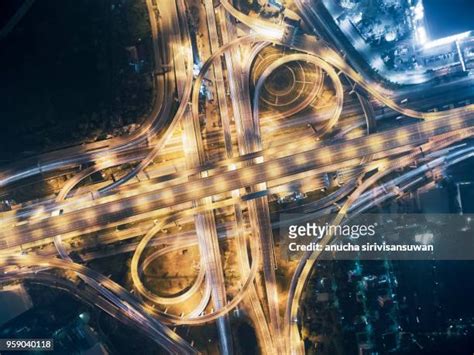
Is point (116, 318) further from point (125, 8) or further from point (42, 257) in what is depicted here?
point (125, 8)

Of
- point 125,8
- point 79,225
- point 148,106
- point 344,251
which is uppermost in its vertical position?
point 125,8

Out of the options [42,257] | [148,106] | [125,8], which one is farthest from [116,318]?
[125,8]

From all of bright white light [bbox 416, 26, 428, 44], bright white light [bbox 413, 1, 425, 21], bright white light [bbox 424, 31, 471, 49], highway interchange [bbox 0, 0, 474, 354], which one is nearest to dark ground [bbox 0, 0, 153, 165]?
highway interchange [bbox 0, 0, 474, 354]

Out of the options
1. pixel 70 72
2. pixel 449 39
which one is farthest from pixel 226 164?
pixel 449 39

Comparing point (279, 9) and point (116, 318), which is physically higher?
point (279, 9)

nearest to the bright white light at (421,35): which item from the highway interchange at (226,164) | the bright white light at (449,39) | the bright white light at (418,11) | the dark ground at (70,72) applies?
the bright white light at (449,39)

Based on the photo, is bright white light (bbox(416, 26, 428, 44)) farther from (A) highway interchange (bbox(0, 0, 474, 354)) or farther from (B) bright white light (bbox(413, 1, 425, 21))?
(A) highway interchange (bbox(0, 0, 474, 354))

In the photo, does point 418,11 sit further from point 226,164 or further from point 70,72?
point 70,72

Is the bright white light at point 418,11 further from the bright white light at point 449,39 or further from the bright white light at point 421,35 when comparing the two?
the bright white light at point 449,39
